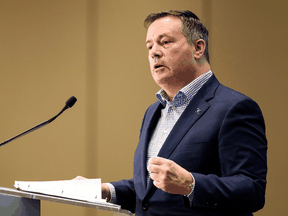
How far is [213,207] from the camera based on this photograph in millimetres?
881

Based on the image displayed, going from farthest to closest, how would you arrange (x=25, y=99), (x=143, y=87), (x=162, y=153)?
(x=25, y=99) < (x=143, y=87) < (x=162, y=153)

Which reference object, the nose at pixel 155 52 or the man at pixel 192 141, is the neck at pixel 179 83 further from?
the nose at pixel 155 52

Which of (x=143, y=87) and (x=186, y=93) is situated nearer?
(x=186, y=93)

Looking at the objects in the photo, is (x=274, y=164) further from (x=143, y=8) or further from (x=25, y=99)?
(x=25, y=99)

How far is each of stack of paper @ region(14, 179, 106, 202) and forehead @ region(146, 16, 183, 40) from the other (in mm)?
649

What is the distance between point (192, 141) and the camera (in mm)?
1023

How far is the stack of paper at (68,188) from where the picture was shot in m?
0.79

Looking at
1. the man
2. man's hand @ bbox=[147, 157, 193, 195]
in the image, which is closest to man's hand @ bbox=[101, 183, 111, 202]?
the man

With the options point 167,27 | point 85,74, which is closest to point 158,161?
point 167,27

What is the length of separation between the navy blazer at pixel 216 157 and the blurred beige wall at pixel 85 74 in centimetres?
119

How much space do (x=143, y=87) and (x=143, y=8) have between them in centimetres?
68

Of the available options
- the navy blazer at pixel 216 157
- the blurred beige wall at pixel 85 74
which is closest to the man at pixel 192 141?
the navy blazer at pixel 216 157

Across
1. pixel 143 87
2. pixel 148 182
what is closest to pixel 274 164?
pixel 143 87

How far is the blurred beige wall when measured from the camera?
2.22m
